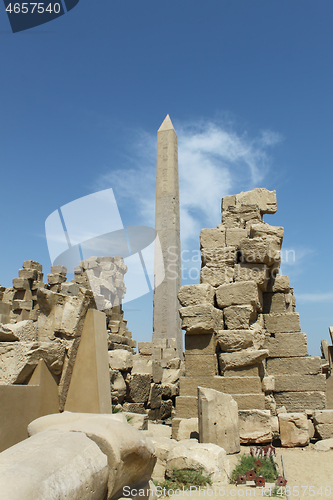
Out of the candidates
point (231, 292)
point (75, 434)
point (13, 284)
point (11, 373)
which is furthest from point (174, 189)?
point (75, 434)

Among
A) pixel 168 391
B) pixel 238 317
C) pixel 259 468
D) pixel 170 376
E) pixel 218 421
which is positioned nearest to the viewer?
pixel 259 468

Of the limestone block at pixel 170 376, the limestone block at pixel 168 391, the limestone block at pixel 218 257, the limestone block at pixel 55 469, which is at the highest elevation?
the limestone block at pixel 218 257

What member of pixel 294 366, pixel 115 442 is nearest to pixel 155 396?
pixel 294 366

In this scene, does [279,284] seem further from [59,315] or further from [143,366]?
[59,315]

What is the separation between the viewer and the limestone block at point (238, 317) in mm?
6312

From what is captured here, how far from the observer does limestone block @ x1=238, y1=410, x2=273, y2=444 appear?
17.8ft

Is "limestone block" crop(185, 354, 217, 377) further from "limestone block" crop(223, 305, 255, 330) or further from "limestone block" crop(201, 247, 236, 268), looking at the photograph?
"limestone block" crop(201, 247, 236, 268)

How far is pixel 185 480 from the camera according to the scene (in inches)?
156

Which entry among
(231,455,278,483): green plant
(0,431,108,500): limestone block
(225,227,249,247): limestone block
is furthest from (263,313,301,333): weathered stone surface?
(0,431,108,500): limestone block

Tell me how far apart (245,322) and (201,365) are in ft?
3.11

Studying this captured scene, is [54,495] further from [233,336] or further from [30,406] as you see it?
[233,336]

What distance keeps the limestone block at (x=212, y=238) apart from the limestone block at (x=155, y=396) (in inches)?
127

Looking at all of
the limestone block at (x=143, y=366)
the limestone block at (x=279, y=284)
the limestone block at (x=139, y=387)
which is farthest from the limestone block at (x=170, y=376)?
the limestone block at (x=279, y=284)

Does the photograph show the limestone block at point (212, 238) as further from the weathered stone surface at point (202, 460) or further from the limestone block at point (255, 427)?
the weathered stone surface at point (202, 460)
